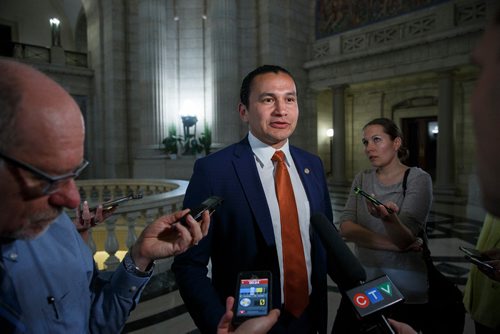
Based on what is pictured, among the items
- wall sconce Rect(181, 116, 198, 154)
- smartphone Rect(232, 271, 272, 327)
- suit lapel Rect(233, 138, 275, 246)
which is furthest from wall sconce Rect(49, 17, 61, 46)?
smartphone Rect(232, 271, 272, 327)

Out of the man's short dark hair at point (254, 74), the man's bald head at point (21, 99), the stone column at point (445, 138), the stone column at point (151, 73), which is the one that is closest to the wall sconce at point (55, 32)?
the stone column at point (151, 73)

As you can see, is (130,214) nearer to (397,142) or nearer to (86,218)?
(86,218)

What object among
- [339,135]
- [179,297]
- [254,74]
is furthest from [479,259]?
[339,135]

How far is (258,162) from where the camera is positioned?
5.49 feet

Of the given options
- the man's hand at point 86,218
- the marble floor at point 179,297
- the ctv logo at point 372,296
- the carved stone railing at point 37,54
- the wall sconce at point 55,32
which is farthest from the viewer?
the wall sconce at point 55,32

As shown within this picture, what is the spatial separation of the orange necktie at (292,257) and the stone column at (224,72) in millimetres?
10148

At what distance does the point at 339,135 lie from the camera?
13.4 metres

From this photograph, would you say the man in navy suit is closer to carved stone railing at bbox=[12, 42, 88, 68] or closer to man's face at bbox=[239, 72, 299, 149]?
man's face at bbox=[239, 72, 299, 149]

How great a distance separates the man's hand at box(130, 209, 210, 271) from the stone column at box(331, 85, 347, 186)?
1260 centimetres

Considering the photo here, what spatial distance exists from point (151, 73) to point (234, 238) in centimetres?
1137

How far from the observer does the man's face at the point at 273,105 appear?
1566mm

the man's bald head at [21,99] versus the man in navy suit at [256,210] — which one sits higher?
the man's bald head at [21,99]

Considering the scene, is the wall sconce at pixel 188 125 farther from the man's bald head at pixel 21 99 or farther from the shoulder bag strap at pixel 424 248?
the man's bald head at pixel 21 99

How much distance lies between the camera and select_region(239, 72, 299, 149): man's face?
157 cm
